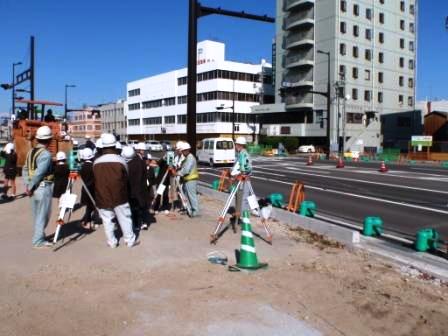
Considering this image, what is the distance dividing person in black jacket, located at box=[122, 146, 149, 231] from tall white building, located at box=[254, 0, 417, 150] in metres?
53.9

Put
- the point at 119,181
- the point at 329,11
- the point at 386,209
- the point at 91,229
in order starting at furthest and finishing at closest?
the point at 329,11 < the point at 386,209 < the point at 91,229 < the point at 119,181

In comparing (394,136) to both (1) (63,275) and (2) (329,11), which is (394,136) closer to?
(2) (329,11)

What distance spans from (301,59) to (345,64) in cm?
641

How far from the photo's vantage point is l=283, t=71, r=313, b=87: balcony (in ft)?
213

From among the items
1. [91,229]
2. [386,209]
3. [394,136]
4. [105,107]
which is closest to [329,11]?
[394,136]

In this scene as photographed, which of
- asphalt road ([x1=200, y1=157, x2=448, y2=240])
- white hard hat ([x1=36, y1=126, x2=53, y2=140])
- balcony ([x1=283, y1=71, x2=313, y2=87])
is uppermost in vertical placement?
balcony ([x1=283, y1=71, x2=313, y2=87])

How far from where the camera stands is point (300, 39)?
216ft

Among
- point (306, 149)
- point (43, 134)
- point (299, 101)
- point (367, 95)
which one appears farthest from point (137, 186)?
point (367, 95)

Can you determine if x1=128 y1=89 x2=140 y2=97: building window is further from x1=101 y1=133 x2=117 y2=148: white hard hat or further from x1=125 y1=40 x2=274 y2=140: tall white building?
x1=101 y1=133 x2=117 y2=148: white hard hat

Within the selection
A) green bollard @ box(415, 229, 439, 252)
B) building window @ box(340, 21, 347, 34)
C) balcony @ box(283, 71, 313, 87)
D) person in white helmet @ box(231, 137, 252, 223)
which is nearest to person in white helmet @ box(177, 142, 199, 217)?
person in white helmet @ box(231, 137, 252, 223)

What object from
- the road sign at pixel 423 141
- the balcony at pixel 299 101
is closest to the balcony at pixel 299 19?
the balcony at pixel 299 101

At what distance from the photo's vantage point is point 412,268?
6371 mm

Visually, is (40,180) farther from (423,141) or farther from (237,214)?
(423,141)

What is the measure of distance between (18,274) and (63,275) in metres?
0.56
